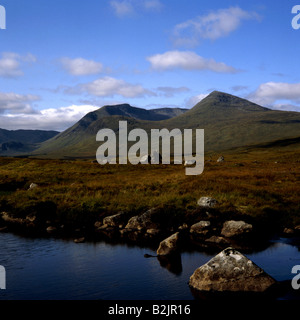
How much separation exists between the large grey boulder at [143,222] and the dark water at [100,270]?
172 inches

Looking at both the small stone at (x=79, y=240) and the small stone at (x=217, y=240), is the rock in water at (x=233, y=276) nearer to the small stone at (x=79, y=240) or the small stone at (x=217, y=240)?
the small stone at (x=217, y=240)

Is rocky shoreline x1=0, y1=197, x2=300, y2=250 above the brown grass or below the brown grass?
below

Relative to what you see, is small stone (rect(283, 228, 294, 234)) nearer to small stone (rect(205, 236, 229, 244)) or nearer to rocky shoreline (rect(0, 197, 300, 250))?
rocky shoreline (rect(0, 197, 300, 250))

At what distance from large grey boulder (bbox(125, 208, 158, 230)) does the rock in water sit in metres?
12.9

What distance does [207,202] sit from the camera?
34781 mm

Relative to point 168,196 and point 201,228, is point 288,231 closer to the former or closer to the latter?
point 201,228

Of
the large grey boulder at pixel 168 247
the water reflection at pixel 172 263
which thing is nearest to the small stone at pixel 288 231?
the large grey boulder at pixel 168 247

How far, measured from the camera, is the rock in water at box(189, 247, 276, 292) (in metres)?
17.9

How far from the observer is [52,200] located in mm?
40031

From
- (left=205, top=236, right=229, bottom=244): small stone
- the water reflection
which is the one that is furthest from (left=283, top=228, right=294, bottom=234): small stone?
the water reflection
